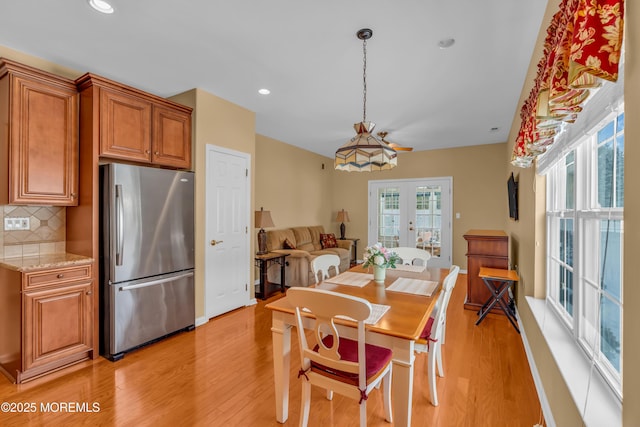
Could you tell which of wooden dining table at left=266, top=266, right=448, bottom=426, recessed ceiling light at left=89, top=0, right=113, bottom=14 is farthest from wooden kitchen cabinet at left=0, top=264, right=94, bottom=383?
recessed ceiling light at left=89, top=0, right=113, bottom=14

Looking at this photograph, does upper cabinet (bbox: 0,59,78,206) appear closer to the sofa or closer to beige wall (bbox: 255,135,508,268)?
beige wall (bbox: 255,135,508,268)

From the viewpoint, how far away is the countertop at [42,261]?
226cm

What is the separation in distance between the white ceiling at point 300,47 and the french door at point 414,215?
8.98ft

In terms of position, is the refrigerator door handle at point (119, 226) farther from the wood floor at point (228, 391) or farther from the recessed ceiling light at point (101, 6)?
the recessed ceiling light at point (101, 6)

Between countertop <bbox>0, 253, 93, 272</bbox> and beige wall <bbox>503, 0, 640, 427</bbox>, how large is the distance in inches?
131

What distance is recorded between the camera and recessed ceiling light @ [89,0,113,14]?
1.99 m

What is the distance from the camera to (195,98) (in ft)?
11.0

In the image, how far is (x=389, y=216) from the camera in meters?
7.04

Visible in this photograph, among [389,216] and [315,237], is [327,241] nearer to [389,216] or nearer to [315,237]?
[315,237]

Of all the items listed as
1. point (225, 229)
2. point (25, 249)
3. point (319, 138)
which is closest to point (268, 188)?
point (319, 138)

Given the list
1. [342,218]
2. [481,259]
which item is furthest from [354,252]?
[481,259]

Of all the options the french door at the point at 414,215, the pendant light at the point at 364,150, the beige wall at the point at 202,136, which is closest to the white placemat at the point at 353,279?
the pendant light at the point at 364,150

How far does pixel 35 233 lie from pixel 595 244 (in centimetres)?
416

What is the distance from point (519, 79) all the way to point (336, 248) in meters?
4.20
